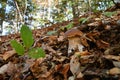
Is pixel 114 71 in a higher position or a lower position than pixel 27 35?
lower

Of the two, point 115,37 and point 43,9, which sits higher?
point 115,37

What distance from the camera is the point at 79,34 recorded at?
2.19 metres

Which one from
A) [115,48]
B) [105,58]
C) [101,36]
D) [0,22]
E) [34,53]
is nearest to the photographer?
[34,53]

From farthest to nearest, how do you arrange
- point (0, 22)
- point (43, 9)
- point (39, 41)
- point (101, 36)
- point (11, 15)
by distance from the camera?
1. point (43, 9)
2. point (11, 15)
3. point (0, 22)
4. point (39, 41)
5. point (101, 36)

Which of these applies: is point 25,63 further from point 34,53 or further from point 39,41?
point 39,41

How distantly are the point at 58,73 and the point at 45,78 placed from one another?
96mm

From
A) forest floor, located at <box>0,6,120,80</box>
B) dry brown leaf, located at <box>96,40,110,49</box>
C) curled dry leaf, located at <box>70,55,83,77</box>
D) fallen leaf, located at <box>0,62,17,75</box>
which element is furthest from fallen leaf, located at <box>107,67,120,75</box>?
fallen leaf, located at <box>0,62,17,75</box>

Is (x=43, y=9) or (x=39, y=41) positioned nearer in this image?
(x=39, y=41)

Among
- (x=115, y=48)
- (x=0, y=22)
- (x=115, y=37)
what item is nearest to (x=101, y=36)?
(x=115, y=37)

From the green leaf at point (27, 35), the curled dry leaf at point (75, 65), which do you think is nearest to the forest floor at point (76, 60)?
the curled dry leaf at point (75, 65)

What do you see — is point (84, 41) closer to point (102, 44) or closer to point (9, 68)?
point (102, 44)

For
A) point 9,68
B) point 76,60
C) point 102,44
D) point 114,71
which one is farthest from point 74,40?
point 114,71

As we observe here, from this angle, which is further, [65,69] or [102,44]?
[102,44]

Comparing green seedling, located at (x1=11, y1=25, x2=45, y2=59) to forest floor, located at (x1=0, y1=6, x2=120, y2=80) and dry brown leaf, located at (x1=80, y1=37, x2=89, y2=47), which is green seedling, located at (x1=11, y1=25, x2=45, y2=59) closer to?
forest floor, located at (x1=0, y1=6, x2=120, y2=80)
